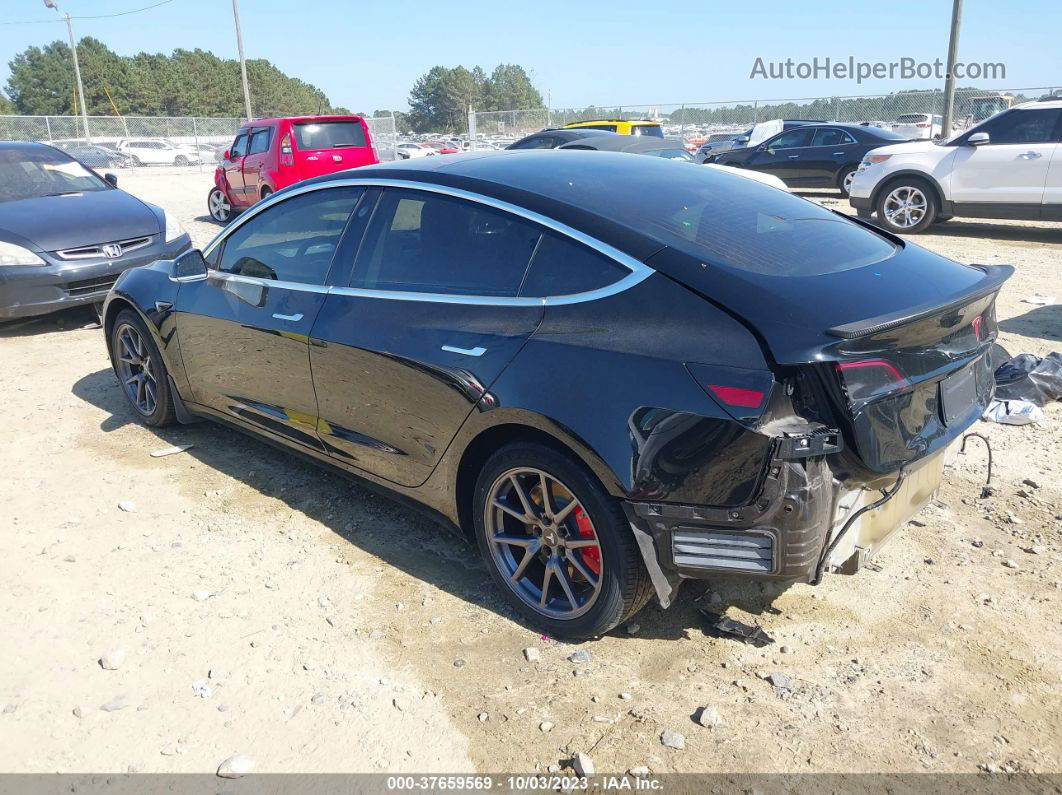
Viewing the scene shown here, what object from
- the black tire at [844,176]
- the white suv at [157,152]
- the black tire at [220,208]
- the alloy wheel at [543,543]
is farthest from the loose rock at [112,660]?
the white suv at [157,152]

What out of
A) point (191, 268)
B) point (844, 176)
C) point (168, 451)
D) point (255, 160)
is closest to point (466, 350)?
point (191, 268)

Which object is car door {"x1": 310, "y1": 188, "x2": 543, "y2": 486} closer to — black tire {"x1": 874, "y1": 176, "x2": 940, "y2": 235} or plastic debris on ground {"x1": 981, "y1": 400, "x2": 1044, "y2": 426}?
plastic debris on ground {"x1": 981, "y1": 400, "x2": 1044, "y2": 426}

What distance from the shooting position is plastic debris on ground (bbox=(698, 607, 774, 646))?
3064 millimetres

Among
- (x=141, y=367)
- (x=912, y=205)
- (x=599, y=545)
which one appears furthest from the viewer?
(x=912, y=205)

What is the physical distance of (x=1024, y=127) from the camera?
1091 centimetres

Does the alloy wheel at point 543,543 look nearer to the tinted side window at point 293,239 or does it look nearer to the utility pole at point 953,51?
the tinted side window at point 293,239

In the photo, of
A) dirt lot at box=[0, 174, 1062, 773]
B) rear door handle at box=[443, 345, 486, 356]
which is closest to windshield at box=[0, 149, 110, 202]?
dirt lot at box=[0, 174, 1062, 773]

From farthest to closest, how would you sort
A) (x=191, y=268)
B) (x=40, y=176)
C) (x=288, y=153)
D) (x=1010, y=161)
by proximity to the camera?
(x=288, y=153) → (x=1010, y=161) → (x=40, y=176) → (x=191, y=268)

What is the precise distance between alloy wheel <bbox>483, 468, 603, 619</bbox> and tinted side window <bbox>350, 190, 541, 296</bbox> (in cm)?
73

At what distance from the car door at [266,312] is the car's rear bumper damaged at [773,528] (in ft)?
6.29

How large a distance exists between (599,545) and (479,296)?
103 cm

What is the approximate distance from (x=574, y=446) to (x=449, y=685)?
946 mm

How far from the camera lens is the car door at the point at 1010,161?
1064 cm

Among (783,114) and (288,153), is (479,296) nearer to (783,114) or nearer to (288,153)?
(288,153)
